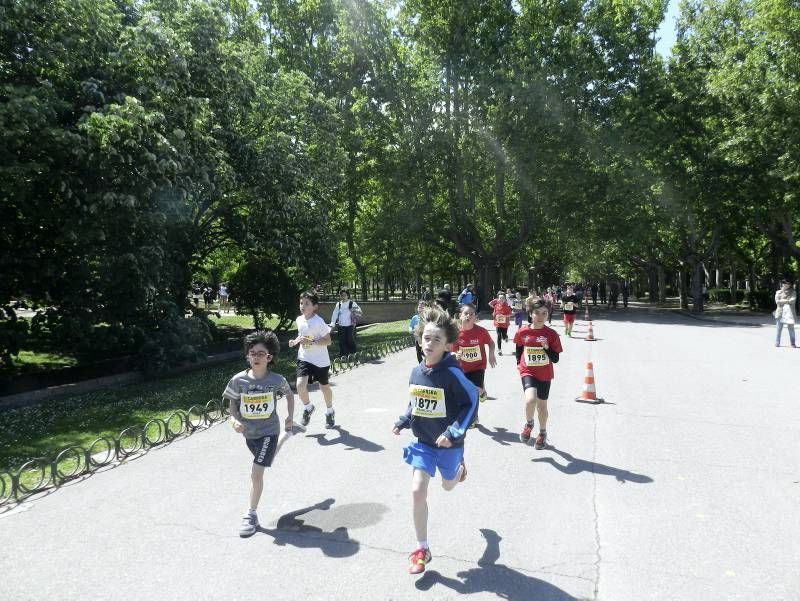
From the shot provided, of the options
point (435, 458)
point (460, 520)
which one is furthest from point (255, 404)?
point (460, 520)

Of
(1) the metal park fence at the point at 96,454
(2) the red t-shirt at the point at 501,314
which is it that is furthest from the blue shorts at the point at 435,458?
(2) the red t-shirt at the point at 501,314

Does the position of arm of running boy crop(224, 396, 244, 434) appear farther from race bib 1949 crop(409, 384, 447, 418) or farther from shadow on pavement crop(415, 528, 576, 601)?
shadow on pavement crop(415, 528, 576, 601)

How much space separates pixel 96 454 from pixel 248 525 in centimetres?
330

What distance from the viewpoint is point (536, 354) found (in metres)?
6.86

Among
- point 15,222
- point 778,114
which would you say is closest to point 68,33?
point 15,222

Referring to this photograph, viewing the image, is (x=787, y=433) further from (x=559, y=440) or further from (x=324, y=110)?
(x=324, y=110)

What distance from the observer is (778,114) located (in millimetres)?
26000

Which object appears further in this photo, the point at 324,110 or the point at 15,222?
the point at 324,110

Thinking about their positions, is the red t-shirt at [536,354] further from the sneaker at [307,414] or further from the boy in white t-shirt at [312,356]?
the sneaker at [307,414]

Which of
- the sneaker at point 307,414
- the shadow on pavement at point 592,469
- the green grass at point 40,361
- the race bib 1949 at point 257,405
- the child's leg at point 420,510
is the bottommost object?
the green grass at point 40,361

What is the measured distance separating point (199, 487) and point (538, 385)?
3.77m

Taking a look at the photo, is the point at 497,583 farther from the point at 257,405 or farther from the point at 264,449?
the point at 257,405

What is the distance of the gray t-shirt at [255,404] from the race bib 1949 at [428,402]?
1.26 m

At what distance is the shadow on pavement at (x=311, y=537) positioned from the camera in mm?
4359
